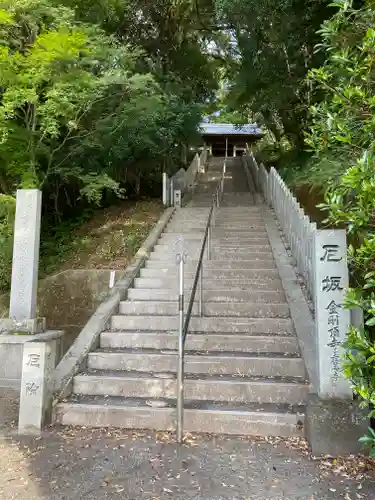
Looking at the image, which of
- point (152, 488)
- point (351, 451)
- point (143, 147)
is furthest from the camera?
point (143, 147)

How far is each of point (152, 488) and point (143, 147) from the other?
30.9 ft

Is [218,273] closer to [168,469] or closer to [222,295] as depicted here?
[222,295]

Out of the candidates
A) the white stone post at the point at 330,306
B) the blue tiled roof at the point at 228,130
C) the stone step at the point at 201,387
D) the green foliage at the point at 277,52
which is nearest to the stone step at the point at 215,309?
the stone step at the point at 201,387

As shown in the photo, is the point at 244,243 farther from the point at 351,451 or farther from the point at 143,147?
the point at 351,451

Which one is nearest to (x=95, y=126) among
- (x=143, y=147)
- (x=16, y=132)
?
(x=16, y=132)

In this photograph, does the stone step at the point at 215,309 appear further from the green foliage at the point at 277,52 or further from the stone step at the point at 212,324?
the green foliage at the point at 277,52

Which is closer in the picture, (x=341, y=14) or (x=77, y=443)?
(x=341, y=14)

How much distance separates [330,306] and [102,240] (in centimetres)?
670

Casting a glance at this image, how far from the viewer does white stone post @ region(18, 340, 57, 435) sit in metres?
3.81

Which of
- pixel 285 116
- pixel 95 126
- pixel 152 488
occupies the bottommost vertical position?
pixel 152 488

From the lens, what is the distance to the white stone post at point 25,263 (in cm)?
546

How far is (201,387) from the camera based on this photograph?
4270 millimetres

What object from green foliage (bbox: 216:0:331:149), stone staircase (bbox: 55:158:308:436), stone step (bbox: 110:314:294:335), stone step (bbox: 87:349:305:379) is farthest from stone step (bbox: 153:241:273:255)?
green foliage (bbox: 216:0:331:149)

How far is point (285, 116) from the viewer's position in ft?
45.4
